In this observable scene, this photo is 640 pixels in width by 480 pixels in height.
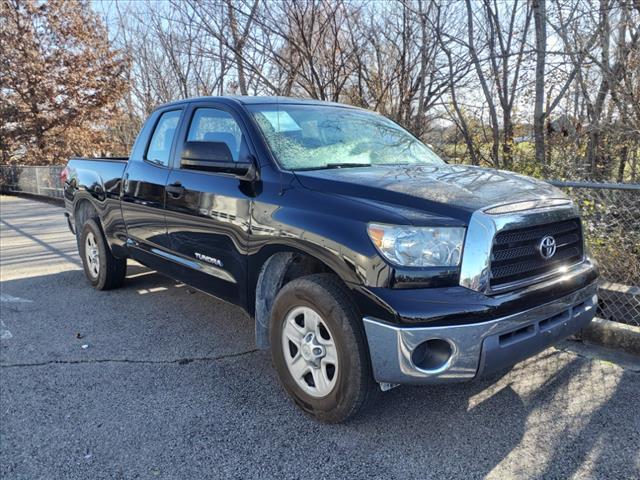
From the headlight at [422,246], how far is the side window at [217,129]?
57.2 inches

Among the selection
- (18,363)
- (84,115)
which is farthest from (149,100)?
(18,363)

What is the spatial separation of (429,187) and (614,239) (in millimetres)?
2419

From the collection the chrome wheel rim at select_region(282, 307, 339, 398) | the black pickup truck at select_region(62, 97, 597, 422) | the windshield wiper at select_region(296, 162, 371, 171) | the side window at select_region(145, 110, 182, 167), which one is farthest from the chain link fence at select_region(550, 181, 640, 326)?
the side window at select_region(145, 110, 182, 167)

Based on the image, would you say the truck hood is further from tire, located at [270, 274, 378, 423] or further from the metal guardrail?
the metal guardrail

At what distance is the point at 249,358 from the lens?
3904mm

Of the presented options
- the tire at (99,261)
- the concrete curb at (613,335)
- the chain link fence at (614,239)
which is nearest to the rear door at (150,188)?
the tire at (99,261)

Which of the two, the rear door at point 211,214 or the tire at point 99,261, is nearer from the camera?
the rear door at point 211,214

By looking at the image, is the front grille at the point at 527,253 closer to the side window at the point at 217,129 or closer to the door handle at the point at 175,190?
the side window at the point at 217,129

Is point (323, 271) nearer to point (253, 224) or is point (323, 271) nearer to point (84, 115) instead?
point (253, 224)

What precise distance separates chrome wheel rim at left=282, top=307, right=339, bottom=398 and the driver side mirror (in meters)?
1.00

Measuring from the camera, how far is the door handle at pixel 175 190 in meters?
3.98

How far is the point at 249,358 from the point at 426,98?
6.98 meters

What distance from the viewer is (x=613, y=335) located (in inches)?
154

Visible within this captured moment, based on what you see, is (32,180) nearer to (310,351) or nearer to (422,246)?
(310,351)
